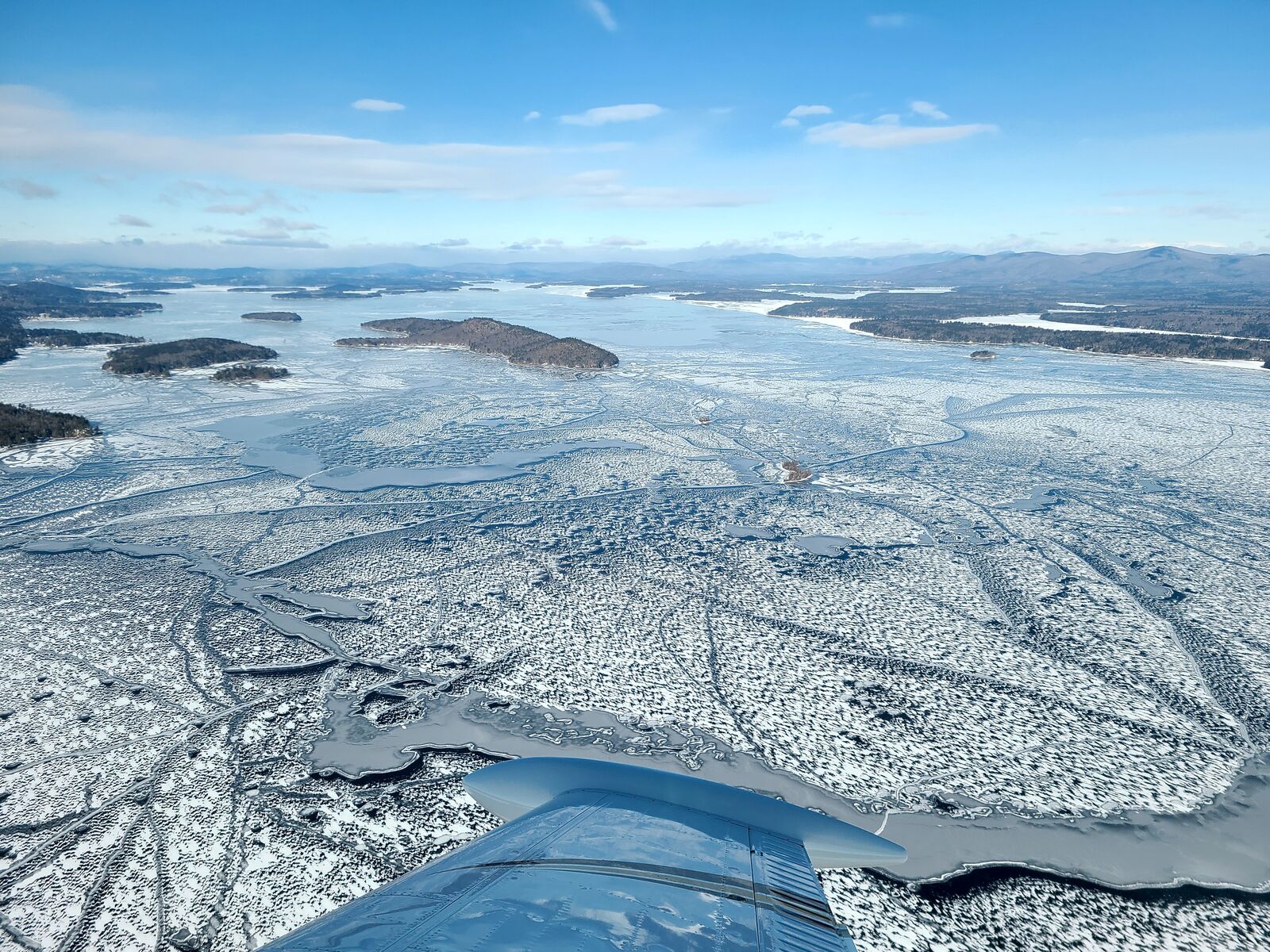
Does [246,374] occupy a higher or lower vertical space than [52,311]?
lower

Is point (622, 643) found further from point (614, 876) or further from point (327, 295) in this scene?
point (327, 295)

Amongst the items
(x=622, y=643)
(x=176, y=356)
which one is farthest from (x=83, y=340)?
(x=622, y=643)

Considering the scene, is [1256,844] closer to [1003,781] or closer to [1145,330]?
[1003,781]

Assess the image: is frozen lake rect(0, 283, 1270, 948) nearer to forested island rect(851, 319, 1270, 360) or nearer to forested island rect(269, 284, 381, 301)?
forested island rect(851, 319, 1270, 360)

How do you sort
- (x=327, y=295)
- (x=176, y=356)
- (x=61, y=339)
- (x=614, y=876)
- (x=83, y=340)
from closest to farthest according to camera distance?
(x=614, y=876) → (x=176, y=356) → (x=83, y=340) → (x=61, y=339) → (x=327, y=295)

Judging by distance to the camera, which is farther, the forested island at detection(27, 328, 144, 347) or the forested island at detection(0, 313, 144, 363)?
the forested island at detection(27, 328, 144, 347)

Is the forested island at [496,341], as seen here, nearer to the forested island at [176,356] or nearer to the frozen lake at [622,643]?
the forested island at [176,356]

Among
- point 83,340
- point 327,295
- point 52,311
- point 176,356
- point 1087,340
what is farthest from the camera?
point 327,295

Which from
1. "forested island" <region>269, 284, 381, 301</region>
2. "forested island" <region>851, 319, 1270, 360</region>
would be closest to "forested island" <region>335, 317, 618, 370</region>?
"forested island" <region>851, 319, 1270, 360</region>
